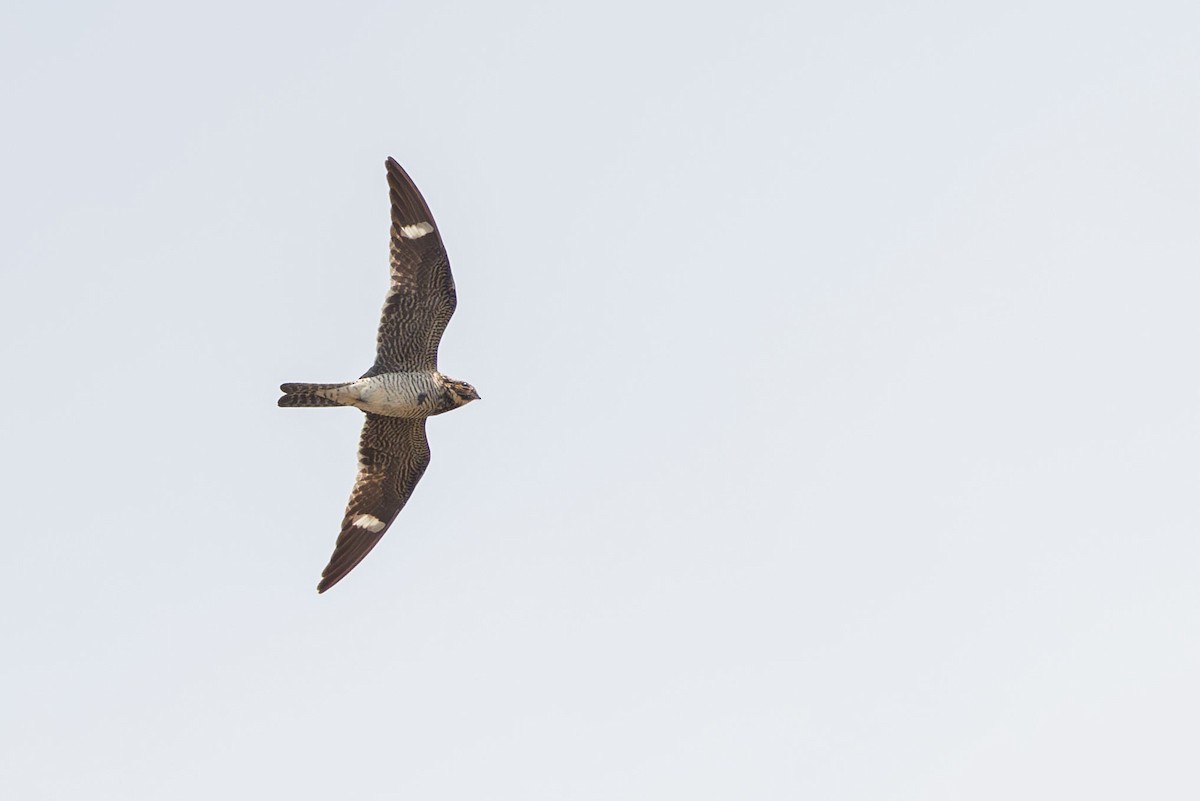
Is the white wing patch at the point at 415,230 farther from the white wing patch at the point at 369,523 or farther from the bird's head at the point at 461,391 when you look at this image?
the white wing patch at the point at 369,523

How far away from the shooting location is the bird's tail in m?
25.4

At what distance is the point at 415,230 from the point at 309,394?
107 inches

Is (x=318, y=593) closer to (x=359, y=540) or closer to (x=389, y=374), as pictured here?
(x=359, y=540)

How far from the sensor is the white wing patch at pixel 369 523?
27781 mm

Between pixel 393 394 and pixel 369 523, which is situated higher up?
pixel 393 394

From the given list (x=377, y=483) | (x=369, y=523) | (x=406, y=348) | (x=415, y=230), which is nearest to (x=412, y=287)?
(x=415, y=230)

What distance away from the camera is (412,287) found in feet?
85.5

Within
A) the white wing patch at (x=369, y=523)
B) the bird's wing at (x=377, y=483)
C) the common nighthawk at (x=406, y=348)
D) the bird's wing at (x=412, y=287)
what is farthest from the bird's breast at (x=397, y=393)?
the white wing patch at (x=369, y=523)

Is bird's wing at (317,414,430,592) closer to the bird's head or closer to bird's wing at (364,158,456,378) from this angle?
the bird's head

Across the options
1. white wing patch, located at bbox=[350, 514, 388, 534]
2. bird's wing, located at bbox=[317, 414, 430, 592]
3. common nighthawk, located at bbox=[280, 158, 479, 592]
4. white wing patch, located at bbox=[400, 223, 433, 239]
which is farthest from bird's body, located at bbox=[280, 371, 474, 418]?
white wing patch, located at bbox=[400, 223, 433, 239]

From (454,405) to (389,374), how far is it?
1.15 meters

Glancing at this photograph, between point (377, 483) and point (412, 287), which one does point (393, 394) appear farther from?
point (377, 483)

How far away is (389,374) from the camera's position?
1038 inches

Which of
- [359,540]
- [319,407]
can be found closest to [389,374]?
[319,407]
